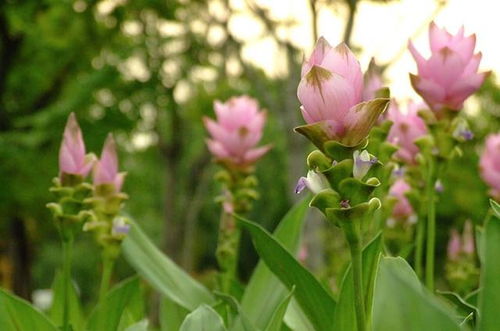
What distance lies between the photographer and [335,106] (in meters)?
1.31

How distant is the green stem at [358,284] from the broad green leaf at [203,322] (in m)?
0.23

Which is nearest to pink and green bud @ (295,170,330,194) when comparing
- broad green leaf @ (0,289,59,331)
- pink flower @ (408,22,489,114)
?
broad green leaf @ (0,289,59,331)

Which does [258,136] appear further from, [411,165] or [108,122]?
[108,122]

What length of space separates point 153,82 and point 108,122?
55.8 inches

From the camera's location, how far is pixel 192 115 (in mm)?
16234

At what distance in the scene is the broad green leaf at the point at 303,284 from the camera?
5.37 ft

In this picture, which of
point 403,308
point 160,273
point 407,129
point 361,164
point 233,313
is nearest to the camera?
point 403,308

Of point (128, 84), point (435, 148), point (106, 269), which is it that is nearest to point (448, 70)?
point (435, 148)

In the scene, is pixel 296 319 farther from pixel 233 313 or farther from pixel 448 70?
pixel 448 70

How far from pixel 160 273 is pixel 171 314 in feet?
0.40

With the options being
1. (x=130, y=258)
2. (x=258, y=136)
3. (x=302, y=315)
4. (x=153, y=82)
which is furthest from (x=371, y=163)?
(x=153, y=82)

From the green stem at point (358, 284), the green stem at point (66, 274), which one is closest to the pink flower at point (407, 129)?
the green stem at point (66, 274)

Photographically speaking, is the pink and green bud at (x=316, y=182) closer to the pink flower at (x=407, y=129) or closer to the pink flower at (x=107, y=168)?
the pink flower at (x=107, y=168)

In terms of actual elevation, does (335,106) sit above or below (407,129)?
above
